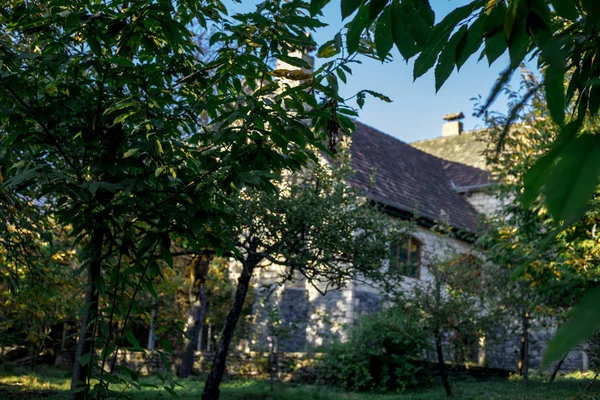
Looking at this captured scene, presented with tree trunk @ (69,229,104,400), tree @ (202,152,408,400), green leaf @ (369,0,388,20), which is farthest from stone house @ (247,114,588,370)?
green leaf @ (369,0,388,20)

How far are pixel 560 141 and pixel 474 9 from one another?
0.72 meters

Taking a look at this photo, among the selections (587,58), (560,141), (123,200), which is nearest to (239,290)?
(123,200)

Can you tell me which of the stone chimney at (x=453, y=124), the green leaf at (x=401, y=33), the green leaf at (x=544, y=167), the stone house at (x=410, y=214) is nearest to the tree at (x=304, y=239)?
the stone house at (x=410, y=214)

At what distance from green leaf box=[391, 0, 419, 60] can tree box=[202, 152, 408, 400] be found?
7525 mm

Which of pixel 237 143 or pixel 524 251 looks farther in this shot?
pixel 524 251

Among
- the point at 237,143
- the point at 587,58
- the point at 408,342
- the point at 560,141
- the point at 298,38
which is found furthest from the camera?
the point at 408,342

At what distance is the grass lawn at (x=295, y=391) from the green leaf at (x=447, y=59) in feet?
29.3

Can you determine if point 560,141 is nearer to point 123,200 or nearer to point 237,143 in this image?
point 237,143

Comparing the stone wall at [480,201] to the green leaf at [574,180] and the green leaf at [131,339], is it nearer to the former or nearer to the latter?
the green leaf at [131,339]

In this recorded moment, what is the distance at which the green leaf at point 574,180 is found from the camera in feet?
2.15

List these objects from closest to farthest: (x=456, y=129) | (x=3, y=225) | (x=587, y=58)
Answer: (x=587, y=58)
(x=3, y=225)
(x=456, y=129)

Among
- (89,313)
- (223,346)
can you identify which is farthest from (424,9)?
(223,346)

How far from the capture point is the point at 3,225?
465cm

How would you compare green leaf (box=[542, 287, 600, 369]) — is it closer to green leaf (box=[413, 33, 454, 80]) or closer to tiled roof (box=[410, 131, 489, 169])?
green leaf (box=[413, 33, 454, 80])
